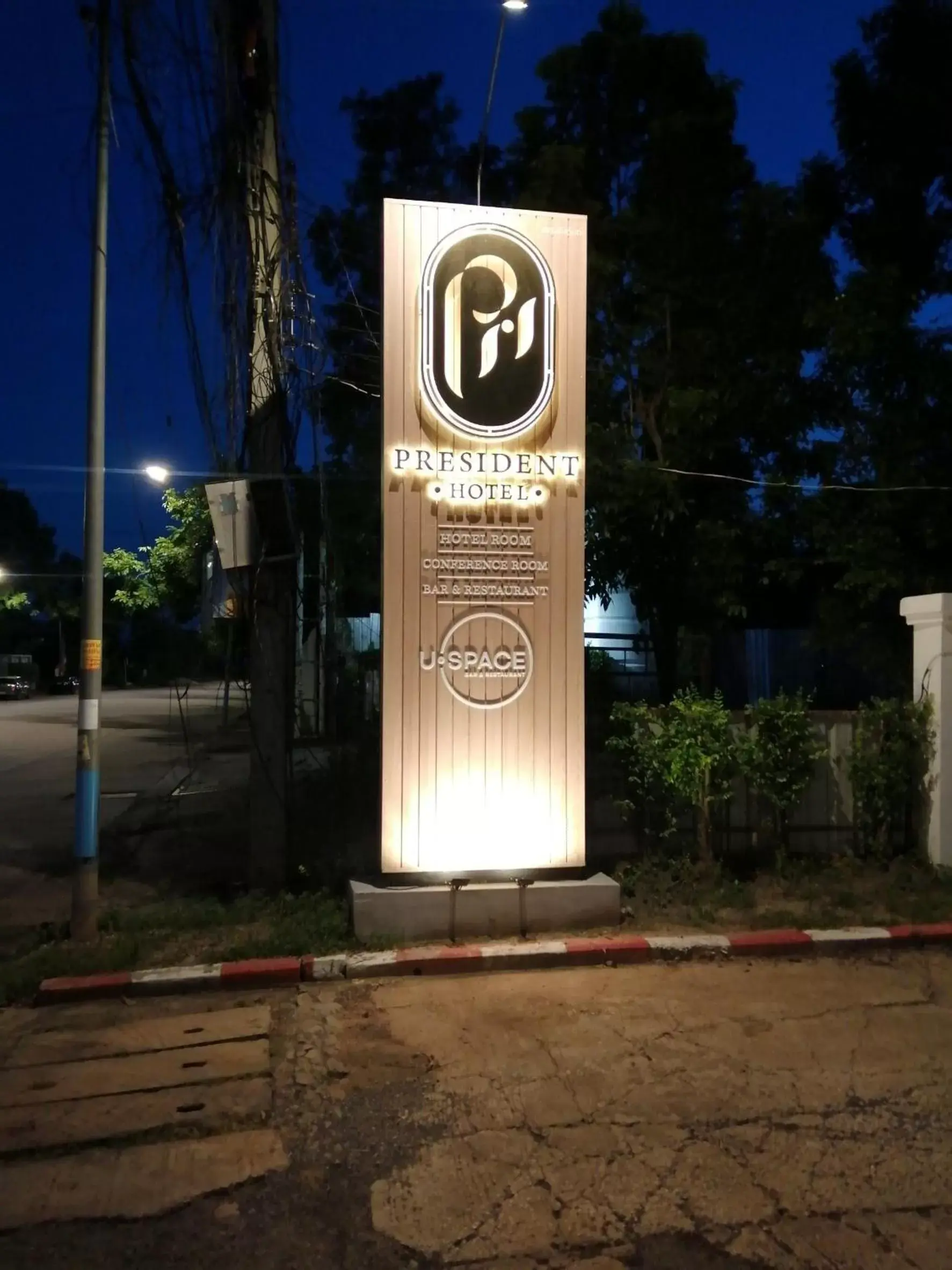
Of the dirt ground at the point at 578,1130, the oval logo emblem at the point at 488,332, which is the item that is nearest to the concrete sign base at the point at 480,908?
the dirt ground at the point at 578,1130

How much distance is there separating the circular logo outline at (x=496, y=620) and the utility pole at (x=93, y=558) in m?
2.38

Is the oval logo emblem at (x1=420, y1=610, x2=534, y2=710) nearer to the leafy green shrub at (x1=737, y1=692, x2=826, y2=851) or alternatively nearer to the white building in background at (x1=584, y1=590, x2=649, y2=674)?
the leafy green shrub at (x1=737, y1=692, x2=826, y2=851)

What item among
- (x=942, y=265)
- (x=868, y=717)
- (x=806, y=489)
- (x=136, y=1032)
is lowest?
(x=136, y=1032)

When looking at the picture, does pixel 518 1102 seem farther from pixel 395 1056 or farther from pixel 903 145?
pixel 903 145

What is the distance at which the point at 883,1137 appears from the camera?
14.9 ft

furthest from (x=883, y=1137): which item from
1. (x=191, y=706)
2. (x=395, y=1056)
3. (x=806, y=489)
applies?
(x=191, y=706)

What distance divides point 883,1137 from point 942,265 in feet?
34.4

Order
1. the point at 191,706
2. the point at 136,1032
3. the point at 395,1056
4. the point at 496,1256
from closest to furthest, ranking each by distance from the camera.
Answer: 1. the point at 496,1256
2. the point at 395,1056
3. the point at 136,1032
4. the point at 191,706

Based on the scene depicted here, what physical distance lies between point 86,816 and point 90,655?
1.12m

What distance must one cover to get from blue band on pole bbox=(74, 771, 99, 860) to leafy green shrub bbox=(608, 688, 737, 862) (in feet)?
13.1

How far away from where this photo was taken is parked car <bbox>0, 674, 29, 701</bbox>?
44.6 metres

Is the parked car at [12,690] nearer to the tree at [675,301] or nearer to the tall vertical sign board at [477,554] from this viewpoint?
the tree at [675,301]

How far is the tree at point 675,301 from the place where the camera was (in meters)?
12.5

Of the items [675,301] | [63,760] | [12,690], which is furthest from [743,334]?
[12,690]
